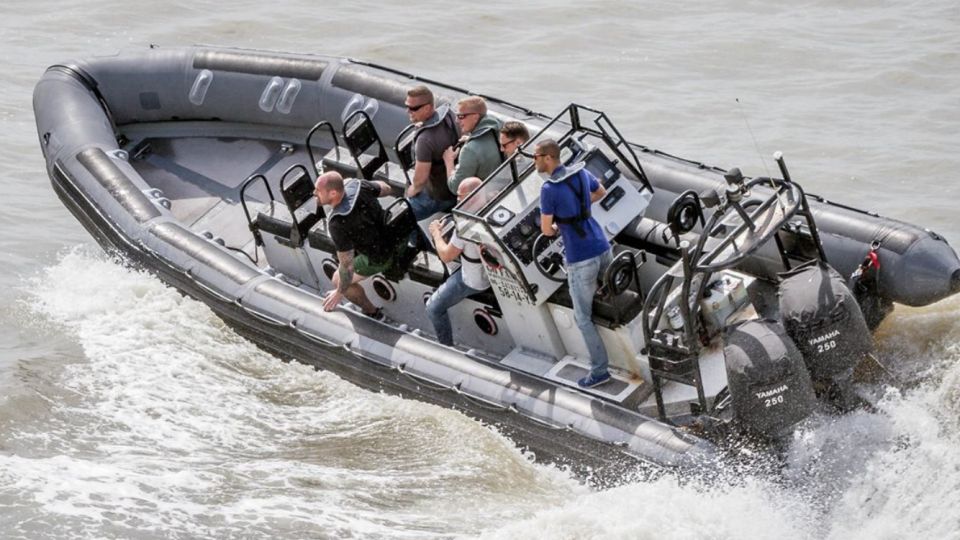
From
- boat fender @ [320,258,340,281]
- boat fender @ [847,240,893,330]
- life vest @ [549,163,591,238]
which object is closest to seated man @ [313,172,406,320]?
boat fender @ [320,258,340,281]

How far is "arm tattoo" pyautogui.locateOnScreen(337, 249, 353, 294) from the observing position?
9.63m

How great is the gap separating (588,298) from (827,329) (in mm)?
1426

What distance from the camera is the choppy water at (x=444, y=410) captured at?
26.7 feet

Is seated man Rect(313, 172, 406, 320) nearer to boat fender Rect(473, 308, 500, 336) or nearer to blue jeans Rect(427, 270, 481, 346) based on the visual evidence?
blue jeans Rect(427, 270, 481, 346)

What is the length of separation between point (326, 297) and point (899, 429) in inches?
148

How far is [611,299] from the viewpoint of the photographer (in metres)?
8.77

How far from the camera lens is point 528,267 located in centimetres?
898

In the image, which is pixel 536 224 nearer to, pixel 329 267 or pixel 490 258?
pixel 490 258

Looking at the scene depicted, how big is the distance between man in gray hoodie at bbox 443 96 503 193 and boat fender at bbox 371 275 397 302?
0.83 m

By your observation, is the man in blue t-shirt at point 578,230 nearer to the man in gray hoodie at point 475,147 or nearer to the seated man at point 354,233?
the man in gray hoodie at point 475,147

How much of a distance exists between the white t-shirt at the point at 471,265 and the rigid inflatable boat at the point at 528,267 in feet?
0.33

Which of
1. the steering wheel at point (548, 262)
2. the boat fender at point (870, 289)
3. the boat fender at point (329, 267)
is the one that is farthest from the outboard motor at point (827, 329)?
the boat fender at point (329, 267)

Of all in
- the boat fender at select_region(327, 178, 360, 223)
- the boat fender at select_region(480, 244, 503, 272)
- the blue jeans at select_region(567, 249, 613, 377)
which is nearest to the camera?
the blue jeans at select_region(567, 249, 613, 377)

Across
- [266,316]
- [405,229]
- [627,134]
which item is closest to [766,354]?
[405,229]
